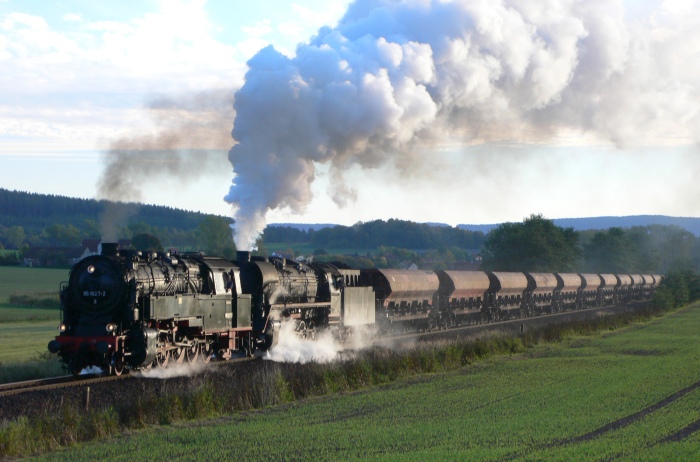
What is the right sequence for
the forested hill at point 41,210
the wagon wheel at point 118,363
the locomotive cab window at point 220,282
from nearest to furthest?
1. the wagon wheel at point 118,363
2. the locomotive cab window at point 220,282
3. the forested hill at point 41,210

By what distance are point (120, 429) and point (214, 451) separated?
2.93 meters

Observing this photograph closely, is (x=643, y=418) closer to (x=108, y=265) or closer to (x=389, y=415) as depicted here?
(x=389, y=415)

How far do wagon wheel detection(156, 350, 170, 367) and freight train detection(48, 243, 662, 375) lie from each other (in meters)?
0.03

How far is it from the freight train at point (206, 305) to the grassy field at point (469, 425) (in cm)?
596

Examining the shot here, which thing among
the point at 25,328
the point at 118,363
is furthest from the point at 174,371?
the point at 25,328

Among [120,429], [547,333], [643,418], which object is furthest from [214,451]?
[547,333]

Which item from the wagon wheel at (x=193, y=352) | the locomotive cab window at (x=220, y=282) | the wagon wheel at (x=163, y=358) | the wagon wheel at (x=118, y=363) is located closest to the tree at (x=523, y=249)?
the locomotive cab window at (x=220, y=282)

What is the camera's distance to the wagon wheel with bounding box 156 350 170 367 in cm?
2258

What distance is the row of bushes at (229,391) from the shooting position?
13.8 meters

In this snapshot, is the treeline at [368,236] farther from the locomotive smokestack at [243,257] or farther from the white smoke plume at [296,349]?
the locomotive smokestack at [243,257]

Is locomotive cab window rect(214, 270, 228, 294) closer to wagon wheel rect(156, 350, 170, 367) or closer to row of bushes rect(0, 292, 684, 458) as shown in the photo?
row of bushes rect(0, 292, 684, 458)

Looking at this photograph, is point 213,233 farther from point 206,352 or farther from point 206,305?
point 206,305

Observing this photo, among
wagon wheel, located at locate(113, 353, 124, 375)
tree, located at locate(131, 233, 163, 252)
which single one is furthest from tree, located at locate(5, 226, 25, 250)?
wagon wheel, located at locate(113, 353, 124, 375)

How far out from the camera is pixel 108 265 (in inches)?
864
